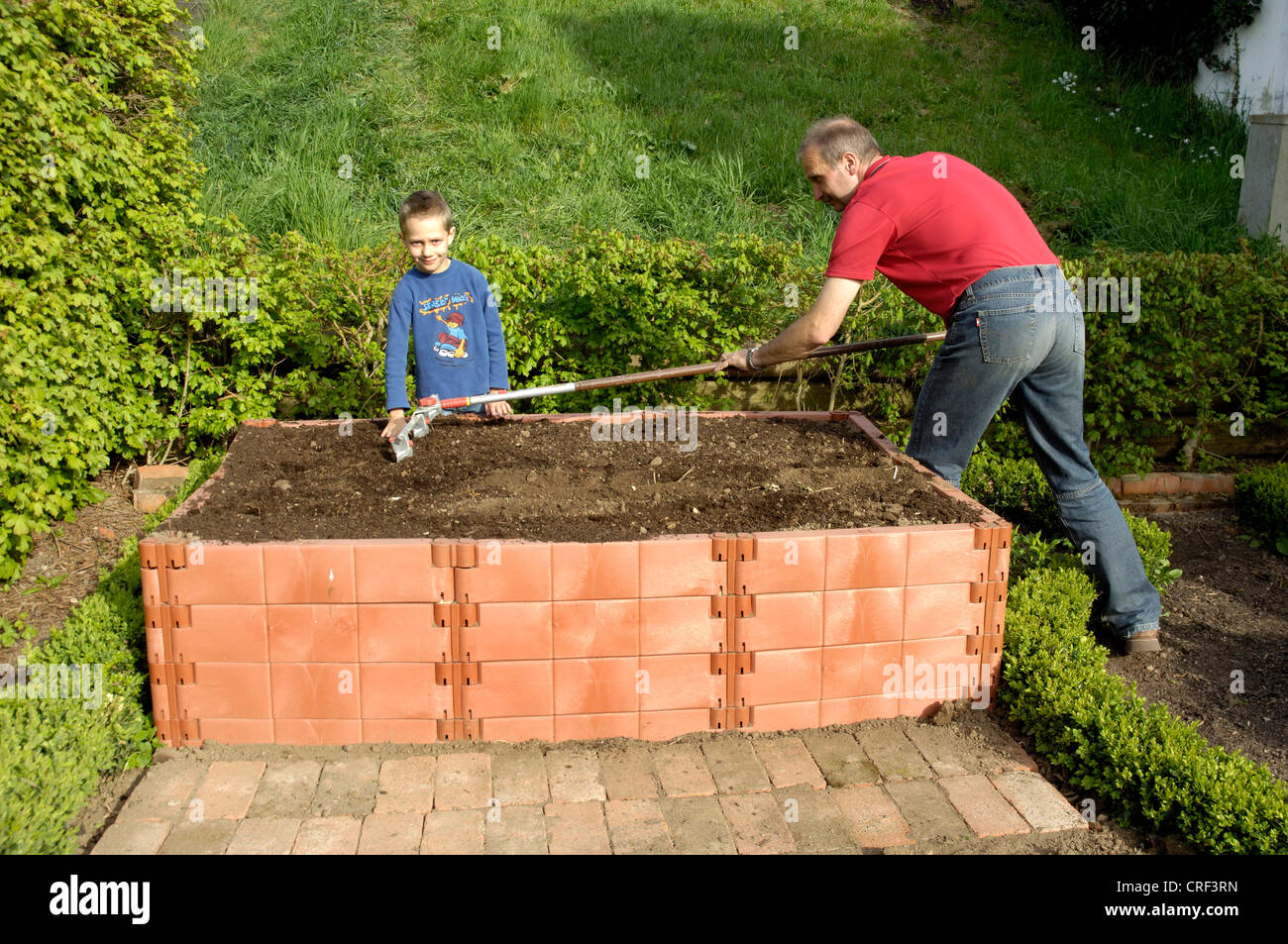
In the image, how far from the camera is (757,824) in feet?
10.2

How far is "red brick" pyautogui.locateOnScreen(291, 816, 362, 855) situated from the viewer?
2.96 meters

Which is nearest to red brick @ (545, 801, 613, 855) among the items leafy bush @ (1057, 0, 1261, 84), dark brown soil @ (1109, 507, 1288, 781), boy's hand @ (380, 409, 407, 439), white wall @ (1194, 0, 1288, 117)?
boy's hand @ (380, 409, 407, 439)

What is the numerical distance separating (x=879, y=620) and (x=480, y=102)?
664 centimetres

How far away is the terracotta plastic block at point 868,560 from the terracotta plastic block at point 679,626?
44cm

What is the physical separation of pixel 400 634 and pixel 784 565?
132 centimetres

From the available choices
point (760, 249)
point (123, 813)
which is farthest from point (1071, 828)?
point (760, 249)

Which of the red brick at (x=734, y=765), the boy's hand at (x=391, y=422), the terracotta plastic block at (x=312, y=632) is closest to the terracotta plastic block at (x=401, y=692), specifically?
the terracotta plastic block at (x=312, y=632)

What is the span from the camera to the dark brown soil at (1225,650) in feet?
12.1

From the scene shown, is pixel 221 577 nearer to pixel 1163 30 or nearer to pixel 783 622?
pixel 783 622

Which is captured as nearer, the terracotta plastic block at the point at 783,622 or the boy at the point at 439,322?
the terracotta plastic block at the point at 783,622

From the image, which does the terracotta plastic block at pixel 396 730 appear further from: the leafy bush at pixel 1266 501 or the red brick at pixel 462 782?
the leafy bush at pixel 1266 501

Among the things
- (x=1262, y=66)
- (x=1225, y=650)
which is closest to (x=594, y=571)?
(x=1225, y=650)

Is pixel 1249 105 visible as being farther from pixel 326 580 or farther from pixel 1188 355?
pixel 326 580
